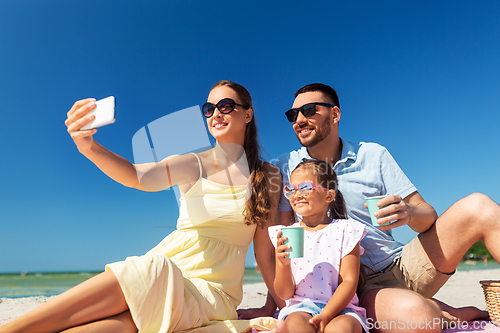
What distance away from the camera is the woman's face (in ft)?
11.0

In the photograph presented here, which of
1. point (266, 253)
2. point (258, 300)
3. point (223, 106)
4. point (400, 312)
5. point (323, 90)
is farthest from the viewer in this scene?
point (258, 300)

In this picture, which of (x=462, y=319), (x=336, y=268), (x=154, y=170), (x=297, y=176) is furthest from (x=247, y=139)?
(x=462, y=319)

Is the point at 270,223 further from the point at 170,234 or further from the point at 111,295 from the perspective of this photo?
the point at 111,295

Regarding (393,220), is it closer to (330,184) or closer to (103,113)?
(330,184)

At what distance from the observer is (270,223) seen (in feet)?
10.5

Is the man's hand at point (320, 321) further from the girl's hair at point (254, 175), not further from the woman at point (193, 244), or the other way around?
the girl's hair at point (254, 175)

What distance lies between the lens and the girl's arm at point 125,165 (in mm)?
2230

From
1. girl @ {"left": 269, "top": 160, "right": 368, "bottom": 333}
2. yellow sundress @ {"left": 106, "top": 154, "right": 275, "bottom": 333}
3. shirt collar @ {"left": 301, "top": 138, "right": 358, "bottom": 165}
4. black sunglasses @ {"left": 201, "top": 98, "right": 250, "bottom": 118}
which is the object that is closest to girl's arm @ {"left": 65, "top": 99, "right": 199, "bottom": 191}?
yellow sundress @ {"left": 106, "top": 154, "right": 275, "bottom": 333}

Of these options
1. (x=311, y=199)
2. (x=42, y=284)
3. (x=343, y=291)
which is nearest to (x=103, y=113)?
(x=311, y=199)

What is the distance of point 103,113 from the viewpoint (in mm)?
2137

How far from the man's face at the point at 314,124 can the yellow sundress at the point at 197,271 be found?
1139 mm

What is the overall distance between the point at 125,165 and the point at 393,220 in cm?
223

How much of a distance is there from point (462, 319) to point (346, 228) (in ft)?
5.41

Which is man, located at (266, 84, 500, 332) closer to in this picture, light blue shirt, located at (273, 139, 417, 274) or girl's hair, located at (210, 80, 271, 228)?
light blue shirt, located at (273, 139, 417, 274)
